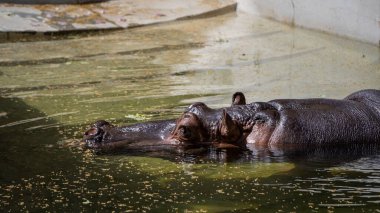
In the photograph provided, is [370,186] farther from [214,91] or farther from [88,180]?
[214,91]

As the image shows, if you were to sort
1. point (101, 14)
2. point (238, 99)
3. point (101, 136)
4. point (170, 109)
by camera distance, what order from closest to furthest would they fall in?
point (101, 136) < point (238, 99) < point (170, 109) < point (101, 14)

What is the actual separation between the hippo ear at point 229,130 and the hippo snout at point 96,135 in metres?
0.84

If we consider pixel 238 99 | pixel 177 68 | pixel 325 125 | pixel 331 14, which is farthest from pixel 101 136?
pixel 331 14

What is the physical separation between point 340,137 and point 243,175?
2.91 feet

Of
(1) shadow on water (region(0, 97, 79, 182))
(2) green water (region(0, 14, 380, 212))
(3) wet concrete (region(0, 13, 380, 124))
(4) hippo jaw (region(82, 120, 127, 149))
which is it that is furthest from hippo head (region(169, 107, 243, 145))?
(3) wet concrete (region(0, 13, 380, 124))

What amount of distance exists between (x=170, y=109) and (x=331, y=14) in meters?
4.41

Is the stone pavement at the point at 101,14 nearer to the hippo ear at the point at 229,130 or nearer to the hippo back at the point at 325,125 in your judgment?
Result: the hippo ear at the point at 229,130

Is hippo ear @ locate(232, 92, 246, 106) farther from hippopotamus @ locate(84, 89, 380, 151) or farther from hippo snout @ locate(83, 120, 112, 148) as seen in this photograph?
hippo snout @ locate(83, 120, 112, 148)

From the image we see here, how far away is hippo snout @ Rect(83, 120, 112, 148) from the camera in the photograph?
21.0 ft

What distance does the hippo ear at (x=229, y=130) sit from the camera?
6284 millimetres

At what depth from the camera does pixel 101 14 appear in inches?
509

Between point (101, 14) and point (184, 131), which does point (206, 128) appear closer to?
point (184, 131)

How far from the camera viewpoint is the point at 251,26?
12.4 m

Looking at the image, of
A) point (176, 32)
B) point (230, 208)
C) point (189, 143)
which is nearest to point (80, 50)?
point (176, 32)
